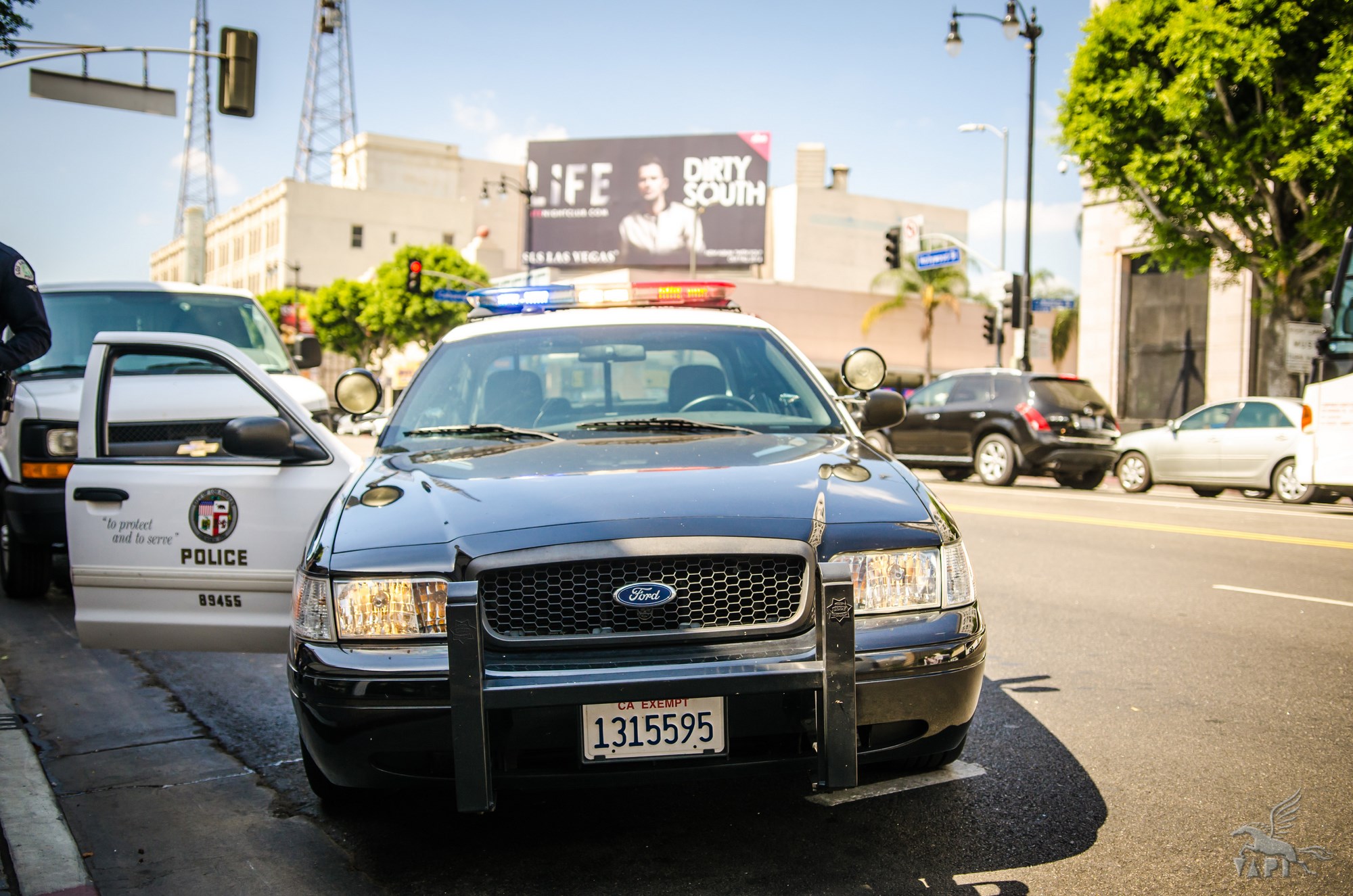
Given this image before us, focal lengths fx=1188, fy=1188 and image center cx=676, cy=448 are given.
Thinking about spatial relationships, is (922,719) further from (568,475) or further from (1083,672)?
(1083,672)

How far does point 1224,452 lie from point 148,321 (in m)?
13.6

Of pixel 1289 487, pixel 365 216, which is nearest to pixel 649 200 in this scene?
pixel 365 216

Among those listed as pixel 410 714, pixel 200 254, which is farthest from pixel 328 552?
pixel 200 254

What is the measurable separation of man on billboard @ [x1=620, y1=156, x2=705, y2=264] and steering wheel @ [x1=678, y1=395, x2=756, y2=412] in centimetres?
5625

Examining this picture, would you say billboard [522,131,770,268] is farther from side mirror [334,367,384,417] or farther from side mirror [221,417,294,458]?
side mirror [221,417,294,458]

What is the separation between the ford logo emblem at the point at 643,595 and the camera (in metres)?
2.96

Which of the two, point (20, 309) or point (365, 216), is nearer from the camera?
point (20, 309)

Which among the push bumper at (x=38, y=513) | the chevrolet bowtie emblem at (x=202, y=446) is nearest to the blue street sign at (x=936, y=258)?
the chevrolet bowtie emblem at (x=202, y=446)

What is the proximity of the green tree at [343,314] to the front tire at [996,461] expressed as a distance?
51132mm

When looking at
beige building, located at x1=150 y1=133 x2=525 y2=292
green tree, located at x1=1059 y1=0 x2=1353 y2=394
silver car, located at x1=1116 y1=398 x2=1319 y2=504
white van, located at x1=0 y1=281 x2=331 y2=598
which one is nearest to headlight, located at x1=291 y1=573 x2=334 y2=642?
white van, located at x1=0 y1=281 x2=331 y2=598

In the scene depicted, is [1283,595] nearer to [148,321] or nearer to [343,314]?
[148,321]

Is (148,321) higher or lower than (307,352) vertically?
higher

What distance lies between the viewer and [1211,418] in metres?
16.7

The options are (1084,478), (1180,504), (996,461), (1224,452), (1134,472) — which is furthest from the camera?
(1134,472)
